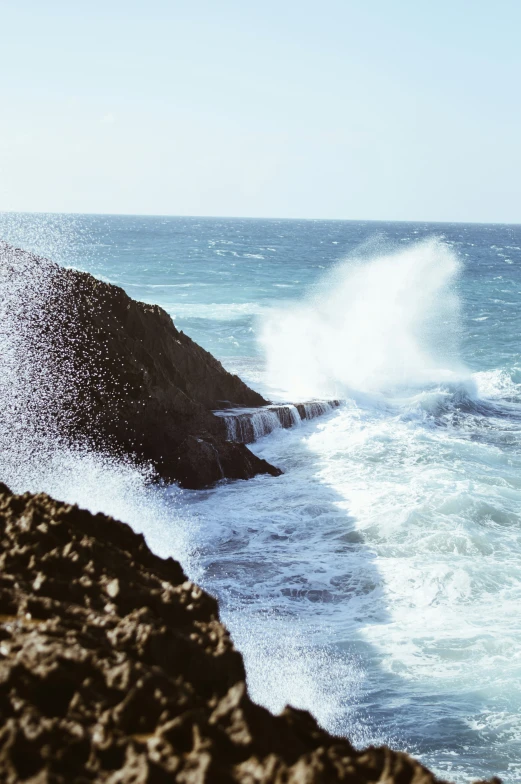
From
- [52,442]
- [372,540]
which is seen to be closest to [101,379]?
[52,442]

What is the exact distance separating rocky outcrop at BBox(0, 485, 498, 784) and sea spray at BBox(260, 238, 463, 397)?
18.1 metres

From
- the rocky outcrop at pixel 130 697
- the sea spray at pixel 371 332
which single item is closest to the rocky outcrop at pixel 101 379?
the sea spray at pixel 371 332

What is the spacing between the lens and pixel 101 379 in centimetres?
1433

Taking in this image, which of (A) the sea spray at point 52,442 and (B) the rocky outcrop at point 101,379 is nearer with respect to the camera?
(A) the sea spray at point 52,442

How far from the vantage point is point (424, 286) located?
128 ft

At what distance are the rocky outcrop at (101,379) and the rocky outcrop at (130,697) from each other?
30.8 ft

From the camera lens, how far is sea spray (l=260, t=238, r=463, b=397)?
25.5 metres

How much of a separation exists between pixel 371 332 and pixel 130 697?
2868 centimetres

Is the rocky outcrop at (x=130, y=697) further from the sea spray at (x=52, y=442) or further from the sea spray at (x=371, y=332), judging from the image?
the sea spray at (x=371, y=332)

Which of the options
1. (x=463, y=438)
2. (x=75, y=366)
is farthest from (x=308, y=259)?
(x=75, y=366)

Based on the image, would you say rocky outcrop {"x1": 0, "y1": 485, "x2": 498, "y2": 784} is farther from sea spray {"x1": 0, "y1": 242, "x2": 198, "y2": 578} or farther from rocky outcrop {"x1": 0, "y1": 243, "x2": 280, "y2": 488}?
rocky outcrop {"x1": 0, "y1": 243, "x2": 280, "y2": 488}

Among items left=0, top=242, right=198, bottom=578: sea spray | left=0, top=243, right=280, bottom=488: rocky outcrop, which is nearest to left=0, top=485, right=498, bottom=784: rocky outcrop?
left=0, top=242, right=198, bottom=578: sea spray

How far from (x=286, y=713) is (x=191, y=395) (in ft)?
46.6

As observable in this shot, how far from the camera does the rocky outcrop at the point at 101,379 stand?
1384 centimetres
